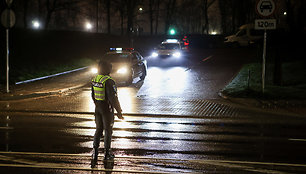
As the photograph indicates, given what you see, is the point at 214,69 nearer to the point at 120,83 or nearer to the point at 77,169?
the point at 120,83

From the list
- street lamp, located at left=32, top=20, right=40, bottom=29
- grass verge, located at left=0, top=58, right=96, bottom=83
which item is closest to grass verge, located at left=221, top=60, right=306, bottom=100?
grass verge, located at left=0, top=58, right=96, bottom=83

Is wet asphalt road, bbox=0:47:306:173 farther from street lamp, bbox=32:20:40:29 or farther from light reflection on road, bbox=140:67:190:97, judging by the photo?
street lamp, bbox=32:20:40:29

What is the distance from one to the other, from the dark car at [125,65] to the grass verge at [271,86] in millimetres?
4740

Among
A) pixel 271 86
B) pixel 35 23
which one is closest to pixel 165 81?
pixel 271 86

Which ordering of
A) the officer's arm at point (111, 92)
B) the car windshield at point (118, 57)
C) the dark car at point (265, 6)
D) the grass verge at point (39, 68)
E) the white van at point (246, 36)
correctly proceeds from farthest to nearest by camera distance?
the white van at point (246, 36), the grass verge at point (39, 68), the car windshield at point (118, 57), the dark car at point (265, 6), the officer's arm at point (111, 92)

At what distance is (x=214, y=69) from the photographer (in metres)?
27.3

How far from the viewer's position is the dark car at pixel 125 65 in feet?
68.7

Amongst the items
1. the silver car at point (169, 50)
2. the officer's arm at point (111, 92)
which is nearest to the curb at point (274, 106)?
the officer's arm at point (111, 92)

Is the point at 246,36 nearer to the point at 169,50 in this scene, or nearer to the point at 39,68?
the point at 169,50

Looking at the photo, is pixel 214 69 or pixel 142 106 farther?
pixel 214 69

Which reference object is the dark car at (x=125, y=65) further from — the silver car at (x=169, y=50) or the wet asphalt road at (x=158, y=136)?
the silver car at (x=169, y=50)

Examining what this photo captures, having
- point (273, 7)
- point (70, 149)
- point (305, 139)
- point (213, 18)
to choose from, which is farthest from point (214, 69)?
point (213, 18)

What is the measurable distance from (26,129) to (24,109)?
12.0ft

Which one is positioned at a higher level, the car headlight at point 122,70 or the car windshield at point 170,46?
the car windshield at point 170,46
